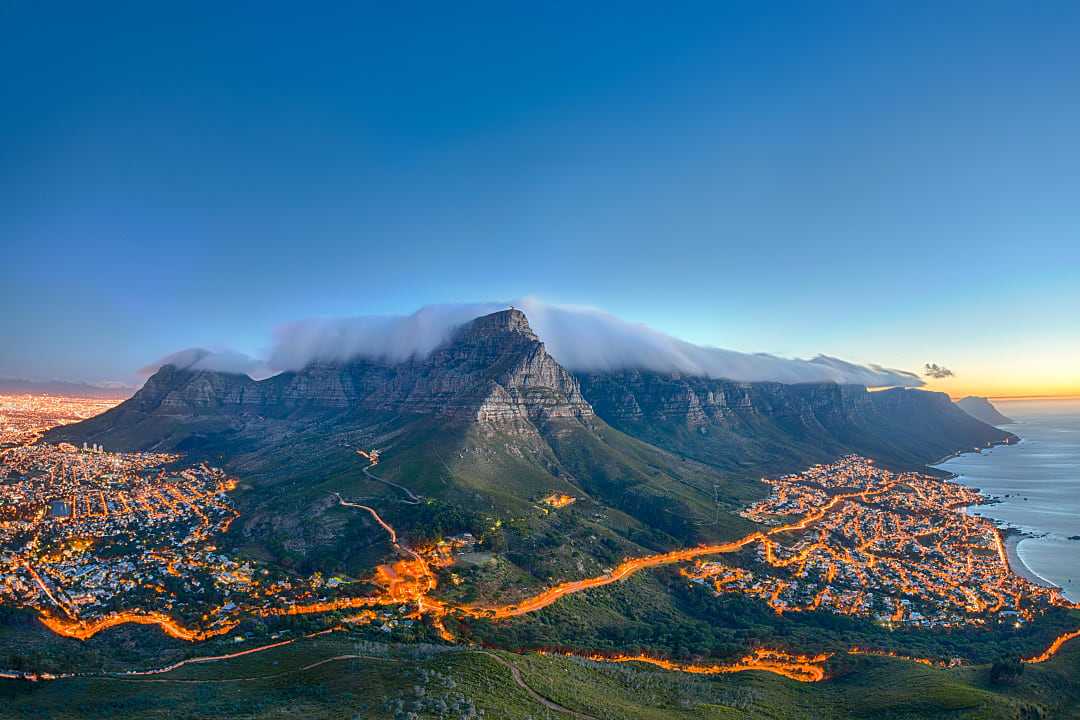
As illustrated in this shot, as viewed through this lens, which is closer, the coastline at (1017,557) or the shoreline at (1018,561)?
the shoreline at (1018,561)

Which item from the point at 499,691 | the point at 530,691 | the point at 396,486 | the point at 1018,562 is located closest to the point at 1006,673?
the point at 530,691

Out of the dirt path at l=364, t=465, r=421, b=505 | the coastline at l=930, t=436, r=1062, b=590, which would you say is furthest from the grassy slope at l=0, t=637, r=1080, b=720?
the dirt path at l=364, t=465, r=421, b=505

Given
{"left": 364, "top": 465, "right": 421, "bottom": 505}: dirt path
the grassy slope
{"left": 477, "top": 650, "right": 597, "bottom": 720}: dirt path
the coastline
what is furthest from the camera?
{"left": 364, "top": 465, "right": 421, "bottom": 505}: dirt path

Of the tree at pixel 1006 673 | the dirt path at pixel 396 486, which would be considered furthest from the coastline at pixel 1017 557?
the dirt path at pixel 396 486

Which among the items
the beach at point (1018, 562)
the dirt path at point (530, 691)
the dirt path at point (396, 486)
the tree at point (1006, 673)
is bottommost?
the beach at point (1018, 562)

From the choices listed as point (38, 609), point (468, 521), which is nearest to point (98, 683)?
point (38, 609)

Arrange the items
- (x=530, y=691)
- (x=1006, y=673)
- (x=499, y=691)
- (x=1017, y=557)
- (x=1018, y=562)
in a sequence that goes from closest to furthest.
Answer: (x=499, y=691) < (x=530, y=691) < (x=1006, y=673) < (x=1018, y=562) < (x=1017, y=557)

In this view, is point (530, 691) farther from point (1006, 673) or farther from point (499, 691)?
point (1006, 673)

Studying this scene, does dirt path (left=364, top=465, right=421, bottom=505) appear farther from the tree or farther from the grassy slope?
the tree

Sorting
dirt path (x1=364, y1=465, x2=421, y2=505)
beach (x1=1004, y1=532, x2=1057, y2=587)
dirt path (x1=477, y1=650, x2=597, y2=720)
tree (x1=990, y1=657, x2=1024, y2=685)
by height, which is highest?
dirt path (x1=364, y1=465, x2=421, y2=505)

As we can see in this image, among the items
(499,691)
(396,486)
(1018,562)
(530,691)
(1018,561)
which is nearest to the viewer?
(499,691)

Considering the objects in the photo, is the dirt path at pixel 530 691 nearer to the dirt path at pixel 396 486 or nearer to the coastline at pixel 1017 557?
the dirt path at pixel 396 486
